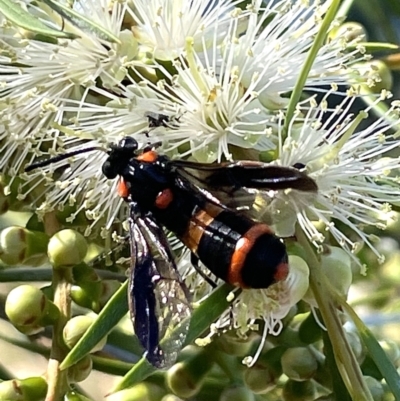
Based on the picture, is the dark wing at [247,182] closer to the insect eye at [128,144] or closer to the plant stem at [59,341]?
the insect eye at [128,144]

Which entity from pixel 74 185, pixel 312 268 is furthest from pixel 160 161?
pixel 312 268

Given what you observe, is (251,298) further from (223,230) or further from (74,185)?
(74,185)

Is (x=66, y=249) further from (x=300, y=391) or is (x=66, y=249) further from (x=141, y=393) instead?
(x=300, y=391)

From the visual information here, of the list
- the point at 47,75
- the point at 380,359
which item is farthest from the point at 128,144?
the point at 380,359

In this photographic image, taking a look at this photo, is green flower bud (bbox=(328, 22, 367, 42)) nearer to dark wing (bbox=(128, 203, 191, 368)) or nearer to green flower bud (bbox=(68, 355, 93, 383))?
dark wing (bbox=(128, 203, 191, 368))

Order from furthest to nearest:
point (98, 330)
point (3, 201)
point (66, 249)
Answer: point (3, 201)
point (66, 249)
point (98, 330)
